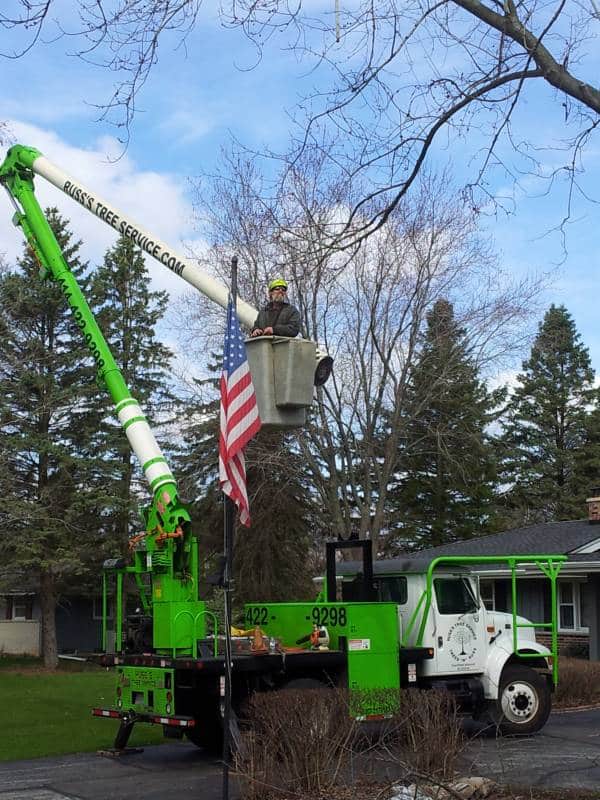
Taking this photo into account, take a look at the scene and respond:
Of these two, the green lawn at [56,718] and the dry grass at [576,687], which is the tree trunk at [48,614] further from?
the dry grass at [576,687]

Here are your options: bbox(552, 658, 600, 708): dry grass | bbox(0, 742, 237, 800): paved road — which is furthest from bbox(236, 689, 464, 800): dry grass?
bbox(552, 658, 600, 708): dry grass

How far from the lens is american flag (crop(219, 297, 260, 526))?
28.1ft

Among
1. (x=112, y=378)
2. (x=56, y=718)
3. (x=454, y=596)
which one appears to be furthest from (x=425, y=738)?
(x=56, y=718)

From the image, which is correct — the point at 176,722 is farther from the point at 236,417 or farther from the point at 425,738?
the point at 236,417

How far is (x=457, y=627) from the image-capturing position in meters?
14.4

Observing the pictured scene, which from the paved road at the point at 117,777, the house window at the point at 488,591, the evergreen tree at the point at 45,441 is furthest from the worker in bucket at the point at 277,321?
the evergreen tree at the point at 45,441

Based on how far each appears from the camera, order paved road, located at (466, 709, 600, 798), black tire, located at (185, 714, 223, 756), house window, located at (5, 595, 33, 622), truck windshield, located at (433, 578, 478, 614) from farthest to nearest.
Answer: house window, located at (5, 595, 33, 622), truck windshield, located at (433, 578, 478, 614), black tire, located at (185, 714, 223, 756), paved road, located at (466, 709, 600, 798)

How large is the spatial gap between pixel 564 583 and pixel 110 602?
1714 cm

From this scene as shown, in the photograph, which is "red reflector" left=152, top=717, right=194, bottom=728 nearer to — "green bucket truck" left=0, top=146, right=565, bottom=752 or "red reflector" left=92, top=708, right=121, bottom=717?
"green bucket truck" left=0, top=146, right=565, bottom=752

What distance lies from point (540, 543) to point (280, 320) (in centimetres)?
1997

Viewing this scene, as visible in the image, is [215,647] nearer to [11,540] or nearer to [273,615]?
[273,615]

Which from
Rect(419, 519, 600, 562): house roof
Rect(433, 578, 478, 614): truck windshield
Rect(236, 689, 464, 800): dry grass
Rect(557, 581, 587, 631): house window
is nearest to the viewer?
Rect(236, 689, 464, 800): dry grass

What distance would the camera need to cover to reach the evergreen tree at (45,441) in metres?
32.5

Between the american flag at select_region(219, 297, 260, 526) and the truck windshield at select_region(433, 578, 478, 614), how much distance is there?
20.6ft
